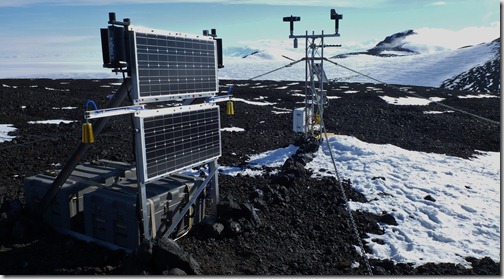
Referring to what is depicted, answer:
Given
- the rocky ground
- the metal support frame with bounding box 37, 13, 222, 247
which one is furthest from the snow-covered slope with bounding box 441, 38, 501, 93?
the metal support frame with bounding box 37, 13, 222, 247

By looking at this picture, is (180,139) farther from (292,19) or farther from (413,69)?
(413,69)

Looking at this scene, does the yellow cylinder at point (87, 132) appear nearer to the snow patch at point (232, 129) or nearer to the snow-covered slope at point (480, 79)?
the snow patch at point (232, 129)

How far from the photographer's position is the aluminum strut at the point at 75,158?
681 cm

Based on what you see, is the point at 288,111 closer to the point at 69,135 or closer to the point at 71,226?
the point at 69,135

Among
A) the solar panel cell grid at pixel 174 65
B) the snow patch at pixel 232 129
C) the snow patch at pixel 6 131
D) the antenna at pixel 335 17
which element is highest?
the antenna at pixel 335 17

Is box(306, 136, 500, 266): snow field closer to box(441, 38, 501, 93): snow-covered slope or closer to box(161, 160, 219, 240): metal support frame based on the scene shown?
box(161, 160, 219, 240): metal support frame

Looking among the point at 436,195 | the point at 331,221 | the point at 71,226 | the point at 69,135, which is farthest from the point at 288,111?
the point at 71,226

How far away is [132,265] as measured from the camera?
20.7 ft

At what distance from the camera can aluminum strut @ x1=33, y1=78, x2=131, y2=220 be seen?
22.3 feet

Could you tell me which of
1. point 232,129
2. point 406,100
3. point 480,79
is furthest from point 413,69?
point 232,129

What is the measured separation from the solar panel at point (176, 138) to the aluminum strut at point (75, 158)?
56 centimetres

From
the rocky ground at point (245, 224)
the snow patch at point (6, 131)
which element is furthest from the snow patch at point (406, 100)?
the snow patch at point (6, 131)

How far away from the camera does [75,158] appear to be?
725cm

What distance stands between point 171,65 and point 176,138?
128cm
